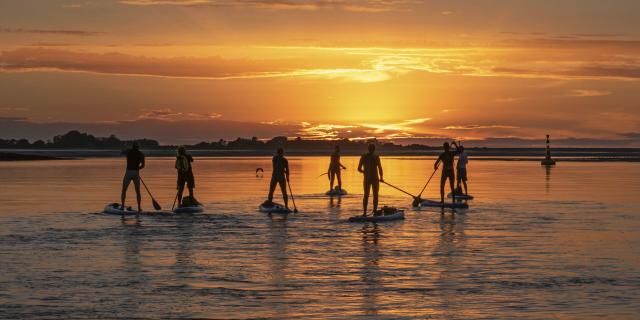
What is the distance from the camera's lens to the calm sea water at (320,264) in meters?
12.4

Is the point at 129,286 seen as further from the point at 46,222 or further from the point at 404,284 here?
the point at 46,222

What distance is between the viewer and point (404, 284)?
14188mm

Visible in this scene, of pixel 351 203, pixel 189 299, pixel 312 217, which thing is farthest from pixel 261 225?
pixel 189 299

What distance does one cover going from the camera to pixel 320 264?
16.3m

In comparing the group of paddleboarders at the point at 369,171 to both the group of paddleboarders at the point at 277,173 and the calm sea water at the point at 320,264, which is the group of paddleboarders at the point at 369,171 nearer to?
the group of paddleboarders at the point at 277,173

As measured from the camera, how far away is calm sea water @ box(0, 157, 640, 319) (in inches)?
486

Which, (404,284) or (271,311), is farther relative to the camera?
(404,284)

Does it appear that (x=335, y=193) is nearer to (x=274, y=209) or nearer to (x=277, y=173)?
(x=277, y=173)

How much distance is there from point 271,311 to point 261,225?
12.0 meters

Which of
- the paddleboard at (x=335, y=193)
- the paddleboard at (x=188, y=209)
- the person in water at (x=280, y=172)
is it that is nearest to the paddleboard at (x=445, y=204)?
the person in water at (x=280, y=172)

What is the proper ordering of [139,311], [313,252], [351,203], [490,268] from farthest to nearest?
1. [351,203]
2. [313,252]
3. [490,268]
4. [139,311]

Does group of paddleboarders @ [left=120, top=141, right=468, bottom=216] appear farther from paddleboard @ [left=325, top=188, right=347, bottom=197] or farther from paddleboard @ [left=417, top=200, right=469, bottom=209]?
paddleboard @ [left=325, top=188, right=347, bottom=197]

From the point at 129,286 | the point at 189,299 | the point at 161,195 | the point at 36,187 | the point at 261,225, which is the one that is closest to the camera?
the point at 189,299

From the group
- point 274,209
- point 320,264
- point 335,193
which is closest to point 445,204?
point 274,209
